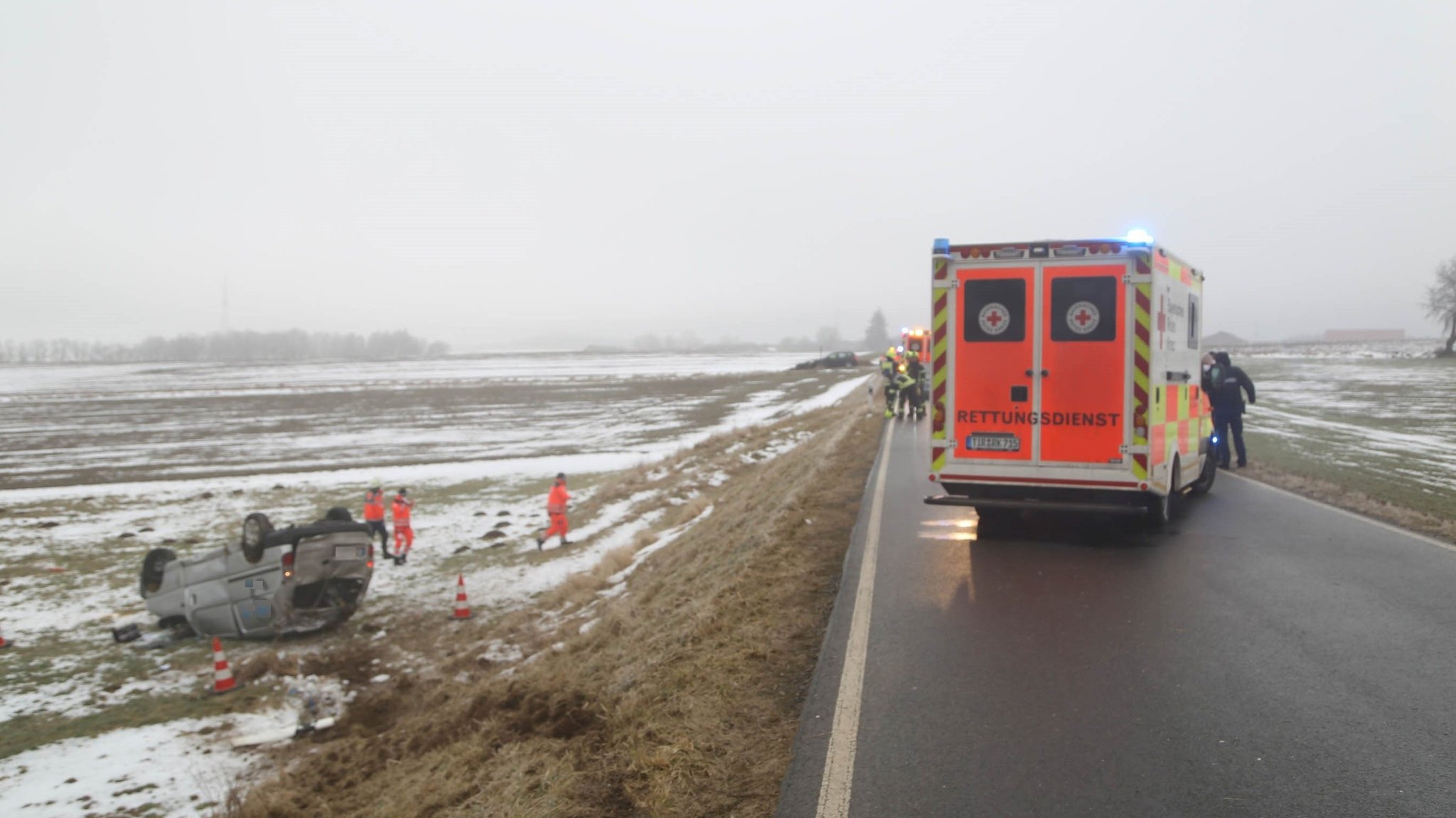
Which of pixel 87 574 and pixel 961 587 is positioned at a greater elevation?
pixel 961 587

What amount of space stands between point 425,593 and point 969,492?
917cm

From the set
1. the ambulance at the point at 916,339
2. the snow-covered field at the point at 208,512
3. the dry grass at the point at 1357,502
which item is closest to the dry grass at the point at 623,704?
the snow-covered field at the point at 208,512

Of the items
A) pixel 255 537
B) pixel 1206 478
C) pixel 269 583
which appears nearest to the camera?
pixel 255 537

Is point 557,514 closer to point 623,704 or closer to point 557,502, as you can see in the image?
point 557,502

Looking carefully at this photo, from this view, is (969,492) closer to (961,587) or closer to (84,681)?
(961,587)

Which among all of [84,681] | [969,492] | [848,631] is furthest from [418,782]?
[84,681]

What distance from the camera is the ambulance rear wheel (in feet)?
29.7

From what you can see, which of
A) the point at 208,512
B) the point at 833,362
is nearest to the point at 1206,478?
the point at 208,512

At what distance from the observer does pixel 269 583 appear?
11.9 meters

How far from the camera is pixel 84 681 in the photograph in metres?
10.6

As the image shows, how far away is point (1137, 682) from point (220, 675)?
9837 mm

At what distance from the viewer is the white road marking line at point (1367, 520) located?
874 cm

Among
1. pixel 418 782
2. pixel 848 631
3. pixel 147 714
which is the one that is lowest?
pixel 147 714

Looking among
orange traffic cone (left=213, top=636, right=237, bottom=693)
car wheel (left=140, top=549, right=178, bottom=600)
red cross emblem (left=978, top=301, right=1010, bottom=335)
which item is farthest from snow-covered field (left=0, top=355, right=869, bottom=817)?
red cross emblem (left=978, top=301, right=1010, bottom=335)
